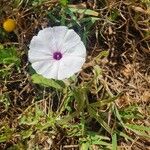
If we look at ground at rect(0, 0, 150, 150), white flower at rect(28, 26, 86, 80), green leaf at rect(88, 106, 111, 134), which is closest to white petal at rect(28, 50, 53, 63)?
white flower at rect(28, 26, 86, 80)

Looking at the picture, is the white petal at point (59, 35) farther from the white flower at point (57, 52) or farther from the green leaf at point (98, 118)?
the green leaf at point (98, 118)

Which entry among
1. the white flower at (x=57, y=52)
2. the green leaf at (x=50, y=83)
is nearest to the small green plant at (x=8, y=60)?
the green leaf at (x=50, y=83)

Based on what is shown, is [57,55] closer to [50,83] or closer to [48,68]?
[48,68]

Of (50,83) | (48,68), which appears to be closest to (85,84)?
(50,83)

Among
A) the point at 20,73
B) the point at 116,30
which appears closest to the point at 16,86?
the point at 20,73

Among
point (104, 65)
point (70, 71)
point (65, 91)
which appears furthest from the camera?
point (104, 65)

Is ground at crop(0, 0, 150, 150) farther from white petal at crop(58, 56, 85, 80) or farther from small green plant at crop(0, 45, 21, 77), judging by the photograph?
white petal at crop(58, 56, 85, 80)

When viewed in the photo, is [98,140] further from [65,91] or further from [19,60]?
[19,60]
